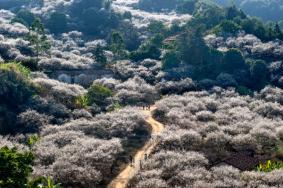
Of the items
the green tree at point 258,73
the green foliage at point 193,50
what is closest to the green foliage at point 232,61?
the green tree at point 258,73

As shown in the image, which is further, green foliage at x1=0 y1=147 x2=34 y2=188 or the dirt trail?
the dirt trail

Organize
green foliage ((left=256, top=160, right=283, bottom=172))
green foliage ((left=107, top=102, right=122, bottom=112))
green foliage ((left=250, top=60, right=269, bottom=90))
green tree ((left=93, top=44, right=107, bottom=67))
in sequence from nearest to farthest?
green foliage ((left=256, top=160, right=283, bottom=172)) < green foliage ((left=107, top=102, right=122, bottom=112)) < green foliage ((left=250, top=60, right=269, bottom=90)) < green tree ((left=93, top=44, right=107, bottom=67))

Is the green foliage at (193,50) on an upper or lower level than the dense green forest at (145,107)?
upper

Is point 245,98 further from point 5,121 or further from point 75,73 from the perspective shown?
point 5,121

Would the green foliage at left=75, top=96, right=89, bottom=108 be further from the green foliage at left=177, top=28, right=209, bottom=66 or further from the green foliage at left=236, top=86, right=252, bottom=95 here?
the green foliage at left=177, top=28, right=209, bottom=66

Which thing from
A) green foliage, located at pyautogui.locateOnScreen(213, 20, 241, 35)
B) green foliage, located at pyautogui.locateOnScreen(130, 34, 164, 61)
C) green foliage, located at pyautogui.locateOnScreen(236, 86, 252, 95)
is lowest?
green foliage, located at pyautogui.locateOnScreen(236, 86, 252, 95)

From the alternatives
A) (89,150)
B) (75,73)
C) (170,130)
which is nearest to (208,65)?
(75,73)

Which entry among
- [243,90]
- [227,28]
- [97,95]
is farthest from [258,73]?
[97,95]

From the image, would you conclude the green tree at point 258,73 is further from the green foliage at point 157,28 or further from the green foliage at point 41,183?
the green foliage at point 41,183

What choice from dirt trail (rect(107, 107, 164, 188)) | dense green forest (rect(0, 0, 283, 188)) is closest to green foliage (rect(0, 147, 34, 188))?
dense green forest (rect(0, 0, 283, 188))
